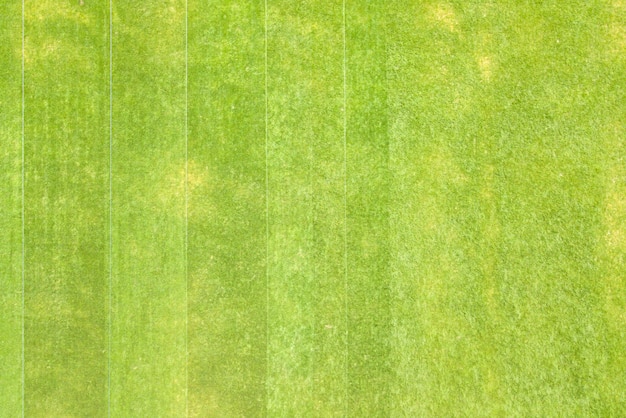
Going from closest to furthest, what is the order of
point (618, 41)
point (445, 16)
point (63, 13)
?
point (618, 41), point (445, 16), point (63, 13)

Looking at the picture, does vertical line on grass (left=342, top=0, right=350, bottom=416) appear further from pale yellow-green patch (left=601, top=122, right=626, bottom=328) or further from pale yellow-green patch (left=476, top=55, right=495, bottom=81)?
pale yellow-green patch (left=601, top=122, right=626, bottom=328)

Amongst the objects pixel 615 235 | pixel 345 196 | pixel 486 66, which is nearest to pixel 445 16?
pixel 486 66

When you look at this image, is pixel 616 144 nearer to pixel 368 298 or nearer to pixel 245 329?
pixel 368 298

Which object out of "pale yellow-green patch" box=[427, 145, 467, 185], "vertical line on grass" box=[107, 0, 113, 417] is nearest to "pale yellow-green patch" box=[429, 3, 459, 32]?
"pale yellow-green patch" box=[427, 145, 467, 185]

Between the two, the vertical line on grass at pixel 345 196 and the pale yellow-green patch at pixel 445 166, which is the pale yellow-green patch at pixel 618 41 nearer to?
the pale yellow-green patch at pixel 445 166

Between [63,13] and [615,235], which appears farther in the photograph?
[63,13]

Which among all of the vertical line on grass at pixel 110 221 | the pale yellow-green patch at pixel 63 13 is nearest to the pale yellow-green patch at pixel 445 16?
the vertical line on grass at pixel 110 221

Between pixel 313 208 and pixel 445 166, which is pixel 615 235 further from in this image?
pixel 313 208

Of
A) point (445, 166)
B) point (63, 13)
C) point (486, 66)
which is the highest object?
point (63, 13)
